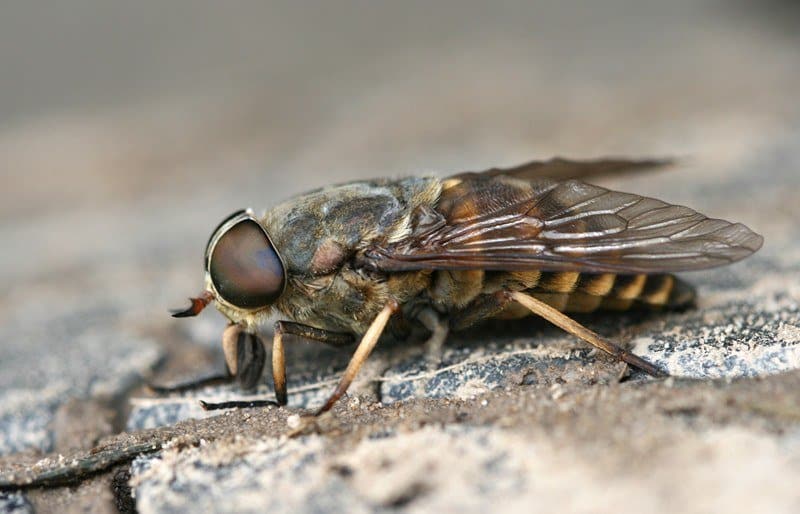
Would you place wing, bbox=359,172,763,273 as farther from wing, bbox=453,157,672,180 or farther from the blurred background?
the blurred background

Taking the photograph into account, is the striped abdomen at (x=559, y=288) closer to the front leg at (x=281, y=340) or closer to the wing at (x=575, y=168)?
the front leg at (x=281, y=340)

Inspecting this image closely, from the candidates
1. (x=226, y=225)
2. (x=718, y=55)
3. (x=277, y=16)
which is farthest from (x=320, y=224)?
(x=277, y=16)

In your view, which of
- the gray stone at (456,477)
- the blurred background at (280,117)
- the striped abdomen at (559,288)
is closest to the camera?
the gray stone at (456,477)

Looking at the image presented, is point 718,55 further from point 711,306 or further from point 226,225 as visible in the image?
point 226,225

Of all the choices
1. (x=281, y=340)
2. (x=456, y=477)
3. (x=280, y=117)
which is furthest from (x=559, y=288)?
(x=280, y=117)

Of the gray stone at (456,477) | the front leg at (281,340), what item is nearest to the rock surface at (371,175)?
the gray stone at (456,477)

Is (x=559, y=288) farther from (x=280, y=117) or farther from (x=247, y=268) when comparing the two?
(x=280, y=117)
